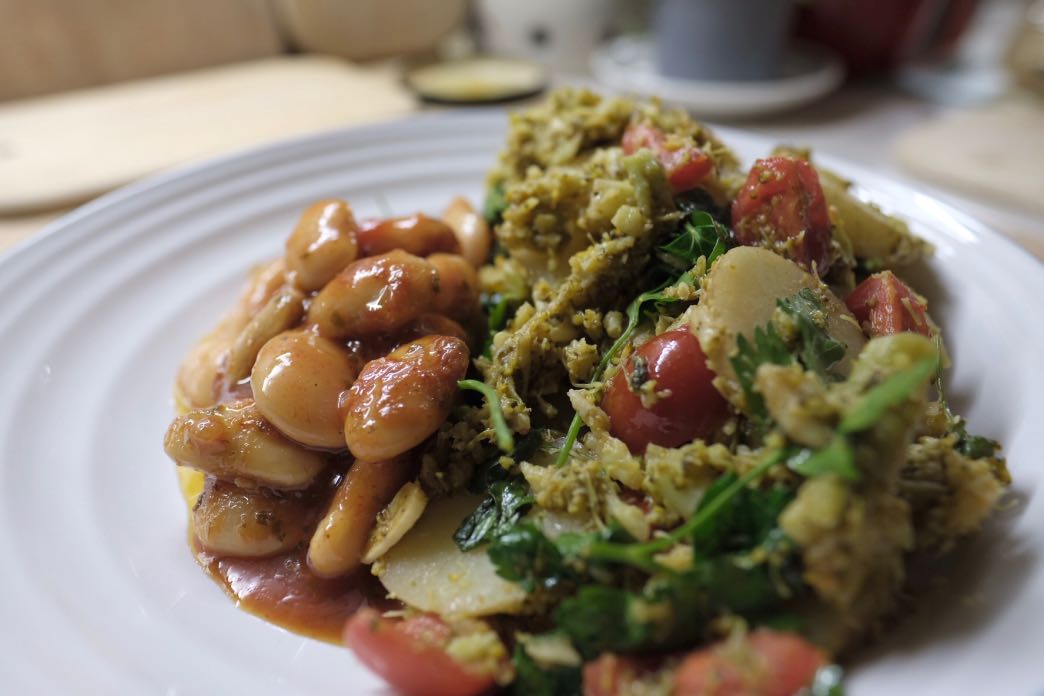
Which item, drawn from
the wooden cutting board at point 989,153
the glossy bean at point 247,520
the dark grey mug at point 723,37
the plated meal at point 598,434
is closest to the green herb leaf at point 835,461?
the plated meal at point 598,434

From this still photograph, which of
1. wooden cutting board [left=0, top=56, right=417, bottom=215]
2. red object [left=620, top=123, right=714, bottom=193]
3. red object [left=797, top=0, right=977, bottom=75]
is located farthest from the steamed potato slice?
red object [left=797, top=0, right=977, bottom=75]

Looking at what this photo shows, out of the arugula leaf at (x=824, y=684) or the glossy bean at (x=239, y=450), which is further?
the glossy bean at (x=239, y=450)

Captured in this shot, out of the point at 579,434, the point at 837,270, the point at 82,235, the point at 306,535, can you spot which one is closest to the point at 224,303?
the point at 82,235

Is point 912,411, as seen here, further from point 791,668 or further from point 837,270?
point 837,270

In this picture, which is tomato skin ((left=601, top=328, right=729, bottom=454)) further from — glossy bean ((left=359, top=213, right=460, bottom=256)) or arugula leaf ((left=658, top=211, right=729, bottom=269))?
glossy bean ((left=359, top=213, right=460, bottom=256))

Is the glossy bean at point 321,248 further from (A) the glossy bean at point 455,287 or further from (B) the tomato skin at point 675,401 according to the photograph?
(B) the tomato skin at point 675,401

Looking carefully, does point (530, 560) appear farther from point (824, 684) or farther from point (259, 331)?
point (259, 331)

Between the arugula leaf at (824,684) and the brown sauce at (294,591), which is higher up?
the arugula leaf at (824,684)
